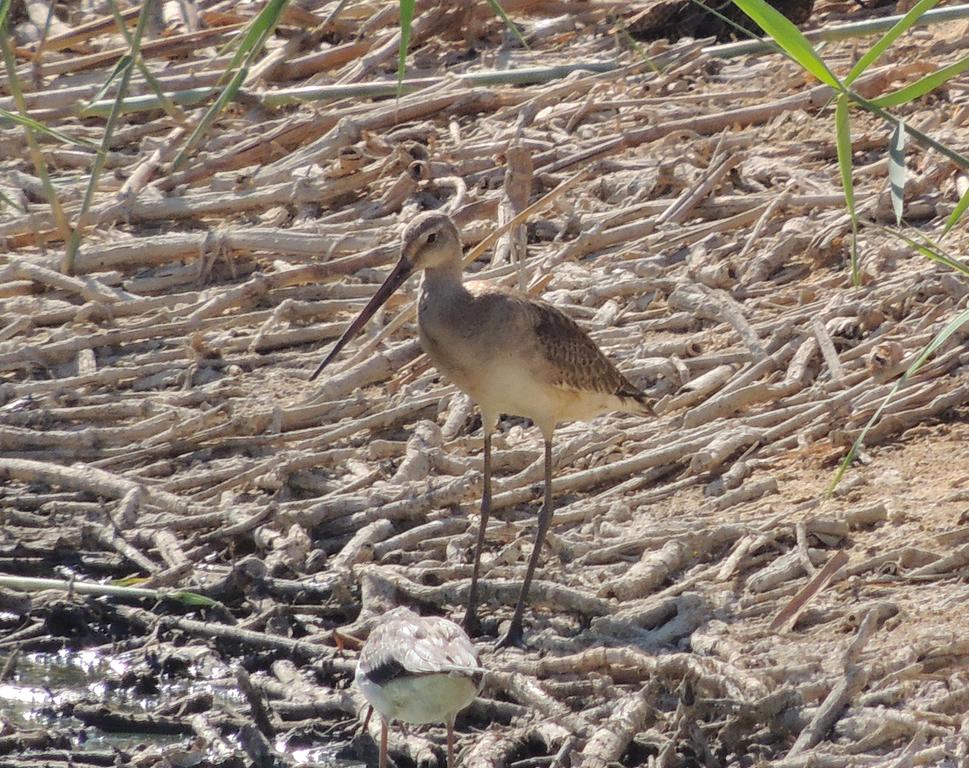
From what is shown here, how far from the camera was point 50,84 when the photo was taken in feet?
37.5

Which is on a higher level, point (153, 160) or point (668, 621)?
point (153, 160)

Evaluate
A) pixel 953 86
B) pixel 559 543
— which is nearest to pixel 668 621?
pixel 559 543

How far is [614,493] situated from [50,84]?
5.88m

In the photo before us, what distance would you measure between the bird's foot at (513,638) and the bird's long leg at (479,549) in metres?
0.17

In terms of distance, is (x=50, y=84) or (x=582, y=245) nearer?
(x=582, y=245)

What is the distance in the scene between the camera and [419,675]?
522cm

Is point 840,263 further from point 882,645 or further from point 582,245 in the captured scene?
point 882,645

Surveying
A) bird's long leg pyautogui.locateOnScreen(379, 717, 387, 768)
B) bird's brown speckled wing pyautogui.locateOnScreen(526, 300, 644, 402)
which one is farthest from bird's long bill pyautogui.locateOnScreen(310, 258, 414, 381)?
bird's long leg pyautogui.locateOnScreen(379, 717, 387, 768)

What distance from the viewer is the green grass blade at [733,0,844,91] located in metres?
4.17

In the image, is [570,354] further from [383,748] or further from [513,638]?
[383,748]

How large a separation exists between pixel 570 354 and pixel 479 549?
0.90 metres

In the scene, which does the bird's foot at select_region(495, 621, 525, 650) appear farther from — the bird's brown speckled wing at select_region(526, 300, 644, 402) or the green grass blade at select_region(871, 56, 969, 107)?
the green grass blade at select_region(871, 56, 969, 107)

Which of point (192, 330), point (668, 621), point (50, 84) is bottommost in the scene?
point (668, 621)

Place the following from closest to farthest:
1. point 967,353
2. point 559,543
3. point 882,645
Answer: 1. point 882,645
2. point 559,543
3. point 967,353
